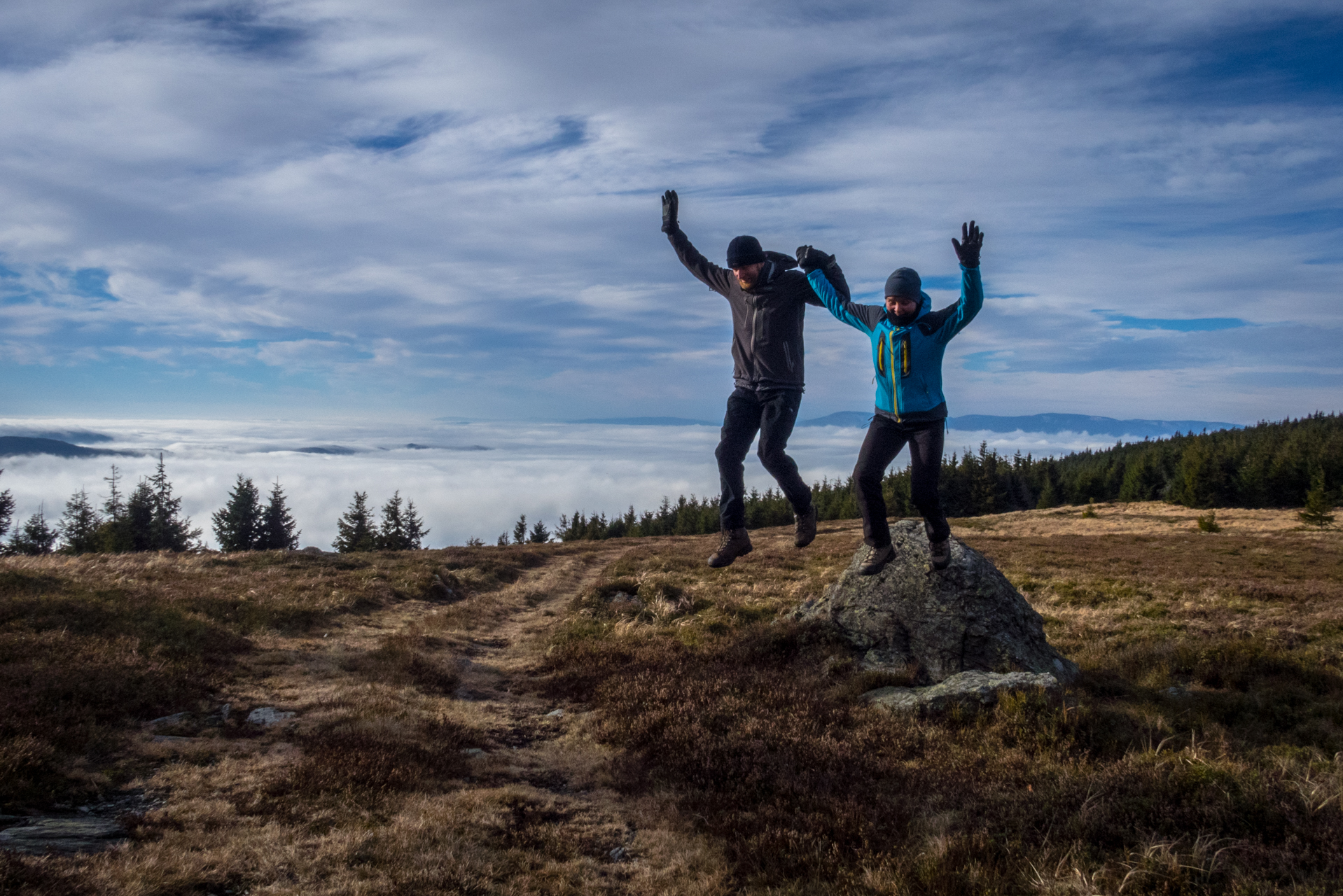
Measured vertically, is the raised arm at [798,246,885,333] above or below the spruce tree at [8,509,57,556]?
above

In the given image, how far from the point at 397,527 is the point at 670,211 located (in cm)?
6340

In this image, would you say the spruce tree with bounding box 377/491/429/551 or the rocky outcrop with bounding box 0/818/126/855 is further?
the spruce tree with bounding box 377/491/429/551

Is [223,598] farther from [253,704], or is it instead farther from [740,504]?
[740,504]

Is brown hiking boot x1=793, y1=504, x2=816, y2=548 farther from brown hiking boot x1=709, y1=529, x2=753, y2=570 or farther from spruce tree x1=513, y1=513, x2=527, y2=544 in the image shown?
spruce tree x1=513, y1=513, x2=527, y2=544

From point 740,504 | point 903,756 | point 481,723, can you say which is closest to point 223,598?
point 481,723

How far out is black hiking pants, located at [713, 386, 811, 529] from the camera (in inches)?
293

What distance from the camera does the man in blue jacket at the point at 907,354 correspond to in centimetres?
744

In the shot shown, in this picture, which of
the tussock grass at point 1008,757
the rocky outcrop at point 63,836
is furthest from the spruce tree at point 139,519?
the rocky outcrop at point 63,836

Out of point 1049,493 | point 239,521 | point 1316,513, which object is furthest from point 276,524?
point 1049,493

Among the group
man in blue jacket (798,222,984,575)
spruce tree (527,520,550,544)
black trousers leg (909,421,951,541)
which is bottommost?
spruce tree (527,520,550,544)

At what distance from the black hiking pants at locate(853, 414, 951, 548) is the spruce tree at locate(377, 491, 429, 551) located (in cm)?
6068

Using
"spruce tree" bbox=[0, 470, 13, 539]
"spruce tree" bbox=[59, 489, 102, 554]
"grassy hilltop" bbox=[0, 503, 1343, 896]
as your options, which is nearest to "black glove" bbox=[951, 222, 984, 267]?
"grassy hilltop" bbox=[0, 503, 1343, 896]

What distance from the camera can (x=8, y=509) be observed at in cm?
5547

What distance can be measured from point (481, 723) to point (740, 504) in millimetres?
6021
